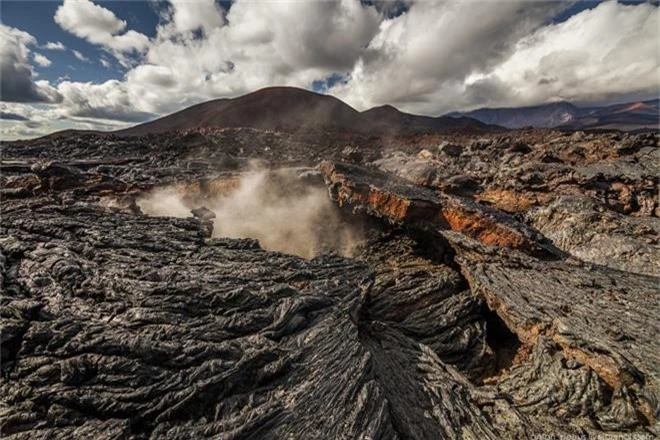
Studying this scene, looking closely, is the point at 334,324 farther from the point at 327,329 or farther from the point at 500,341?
the point at 500,341

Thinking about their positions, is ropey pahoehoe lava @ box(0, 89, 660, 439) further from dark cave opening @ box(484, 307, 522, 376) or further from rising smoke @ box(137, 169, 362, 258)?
rising smoke @ box(137, 169, 362, 258)

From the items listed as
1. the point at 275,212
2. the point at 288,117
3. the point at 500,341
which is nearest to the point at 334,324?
the point at 500,341

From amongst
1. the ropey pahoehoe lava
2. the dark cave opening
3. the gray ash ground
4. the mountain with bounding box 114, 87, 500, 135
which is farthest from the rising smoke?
the mountain with bounding box 114, 87, 500, 135

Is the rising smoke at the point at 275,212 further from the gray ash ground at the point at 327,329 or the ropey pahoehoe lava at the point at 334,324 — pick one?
the gray ash ground at the point at 327,329

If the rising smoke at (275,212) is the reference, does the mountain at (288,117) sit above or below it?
above

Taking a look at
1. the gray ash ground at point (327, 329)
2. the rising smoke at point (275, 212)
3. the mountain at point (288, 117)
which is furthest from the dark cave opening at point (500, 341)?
the mountain at point (288, 117)

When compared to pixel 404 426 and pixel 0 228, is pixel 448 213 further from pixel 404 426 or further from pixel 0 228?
pixel 0 228
